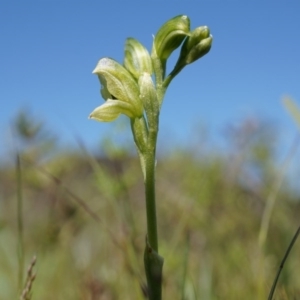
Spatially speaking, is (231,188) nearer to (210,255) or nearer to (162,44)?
(210,255)

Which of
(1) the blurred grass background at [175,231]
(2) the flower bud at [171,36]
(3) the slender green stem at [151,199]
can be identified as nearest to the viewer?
(3) the slender green stem at [151,199]

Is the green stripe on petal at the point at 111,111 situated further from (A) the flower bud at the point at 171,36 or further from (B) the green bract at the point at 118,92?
(A) the flower bud at the point at 171,36

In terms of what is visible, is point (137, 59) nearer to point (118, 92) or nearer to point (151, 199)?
point (118, 92)

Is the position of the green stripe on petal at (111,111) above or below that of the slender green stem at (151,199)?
above

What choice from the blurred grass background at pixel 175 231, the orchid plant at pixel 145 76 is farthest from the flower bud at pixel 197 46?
the blurred grass background at pixel 175 231

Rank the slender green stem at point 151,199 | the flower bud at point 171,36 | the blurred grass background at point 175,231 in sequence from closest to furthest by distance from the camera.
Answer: the slender green stem at point 151,199 < the flower bud at point 171,36 < the blurred grass background at point 175,231

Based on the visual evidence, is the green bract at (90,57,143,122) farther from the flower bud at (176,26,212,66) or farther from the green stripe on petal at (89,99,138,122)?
the flower bud at (176,26,212,66)

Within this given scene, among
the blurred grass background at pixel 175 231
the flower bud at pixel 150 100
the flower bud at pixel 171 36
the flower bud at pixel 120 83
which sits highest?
the flower bud at pixel 171 36
